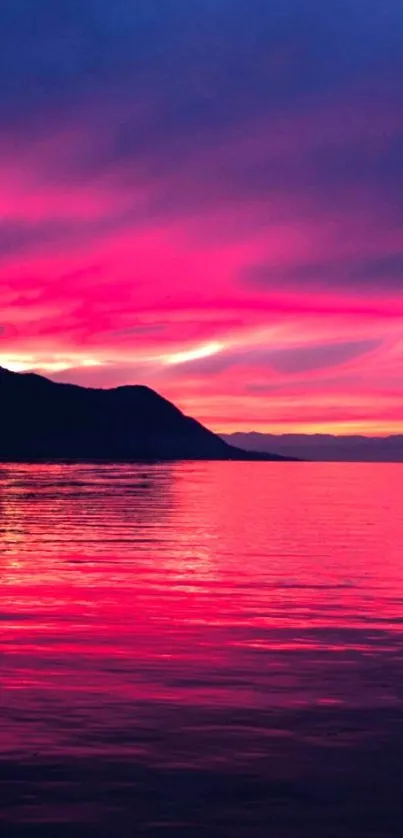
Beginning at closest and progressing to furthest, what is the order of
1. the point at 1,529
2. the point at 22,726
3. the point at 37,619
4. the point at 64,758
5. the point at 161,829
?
the point at 161,829
the point at 64,758
the point at 22,726
the point at 37,619
the point at 1,529

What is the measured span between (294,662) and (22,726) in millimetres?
6613

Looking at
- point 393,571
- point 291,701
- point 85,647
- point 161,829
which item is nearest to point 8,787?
point 161,829

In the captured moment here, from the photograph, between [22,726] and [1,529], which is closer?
[22,726]

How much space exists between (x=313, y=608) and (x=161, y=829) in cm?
1640

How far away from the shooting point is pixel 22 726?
14.6 m

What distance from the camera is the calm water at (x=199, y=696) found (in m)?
11.6

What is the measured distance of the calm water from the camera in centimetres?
1164

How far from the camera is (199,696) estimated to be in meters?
16.8

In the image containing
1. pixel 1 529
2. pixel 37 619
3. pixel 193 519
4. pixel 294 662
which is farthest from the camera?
pixel 193 519

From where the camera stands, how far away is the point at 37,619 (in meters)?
23.8

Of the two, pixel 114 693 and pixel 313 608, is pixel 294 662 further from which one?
pixel 313 608

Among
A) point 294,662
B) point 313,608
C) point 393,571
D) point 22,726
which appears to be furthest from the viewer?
point 393,571

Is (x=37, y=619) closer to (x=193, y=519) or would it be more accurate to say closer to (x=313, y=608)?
(x=313, y=608)

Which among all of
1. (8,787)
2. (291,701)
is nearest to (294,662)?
(291,701)
